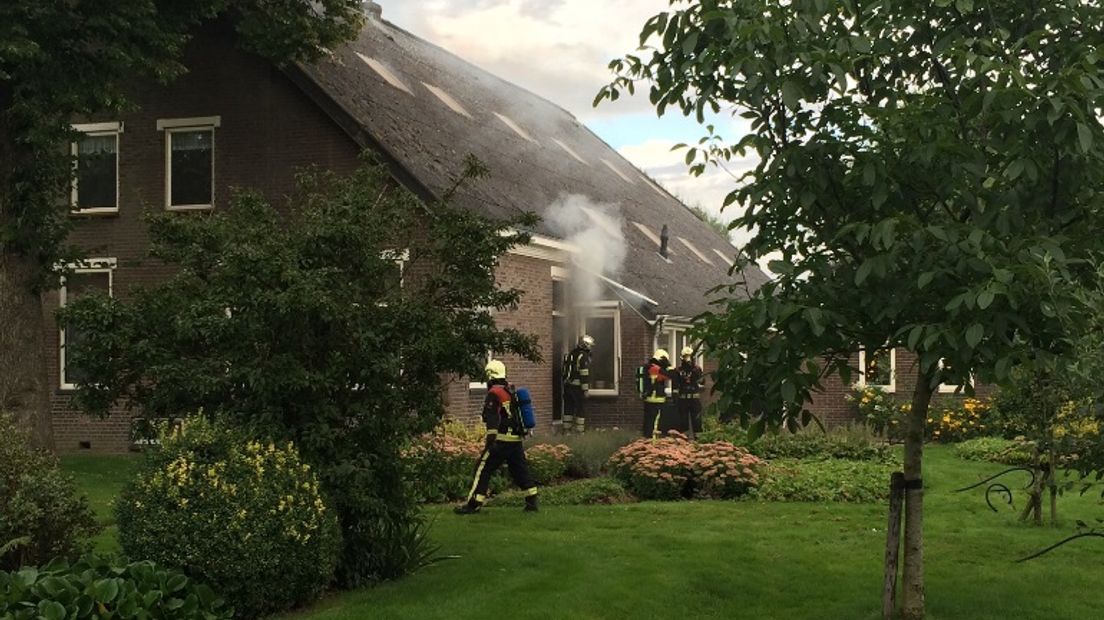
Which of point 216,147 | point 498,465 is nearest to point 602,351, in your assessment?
point 216,147

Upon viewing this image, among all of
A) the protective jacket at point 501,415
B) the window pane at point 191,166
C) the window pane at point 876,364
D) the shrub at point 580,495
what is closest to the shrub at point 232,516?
the window pane at point 876,364

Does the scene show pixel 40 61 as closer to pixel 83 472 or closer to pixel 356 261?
pixel 83 472

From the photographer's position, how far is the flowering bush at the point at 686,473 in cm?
1420

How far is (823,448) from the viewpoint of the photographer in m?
18.2

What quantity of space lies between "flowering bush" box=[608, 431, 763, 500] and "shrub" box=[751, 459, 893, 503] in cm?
28

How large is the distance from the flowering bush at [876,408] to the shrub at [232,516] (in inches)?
678

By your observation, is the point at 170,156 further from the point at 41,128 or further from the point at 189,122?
the point at 41,128

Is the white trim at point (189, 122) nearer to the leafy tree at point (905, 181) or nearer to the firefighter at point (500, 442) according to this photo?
the firefighter at point (500, 442)

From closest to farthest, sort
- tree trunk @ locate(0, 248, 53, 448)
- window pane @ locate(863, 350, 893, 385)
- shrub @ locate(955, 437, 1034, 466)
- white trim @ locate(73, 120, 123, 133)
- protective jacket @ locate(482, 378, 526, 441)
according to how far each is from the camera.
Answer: window pane @ locate(863, 350, 893, 385) < protective jacket @ locate(482, 378, 526, 441) < tree trunk @ locate(0, 248, 53, 448) < shrub @ locate(955, 437, 1034, 466) < white trim @ locate(73, 120, 123, 133)

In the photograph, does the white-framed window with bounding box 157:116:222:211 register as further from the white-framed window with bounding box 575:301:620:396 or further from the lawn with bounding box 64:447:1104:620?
the lawn with bounding box 64:447:1104:620

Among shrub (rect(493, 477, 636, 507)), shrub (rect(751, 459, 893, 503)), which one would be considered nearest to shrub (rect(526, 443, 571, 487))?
shrub (rect(493, 477, 636, 507))

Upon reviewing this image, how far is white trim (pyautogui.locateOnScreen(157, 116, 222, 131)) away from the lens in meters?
20.4

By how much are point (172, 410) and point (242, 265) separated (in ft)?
4.22

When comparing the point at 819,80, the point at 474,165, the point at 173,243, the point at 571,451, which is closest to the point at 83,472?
the point at 571,451
